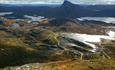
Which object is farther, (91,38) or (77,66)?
(91,38)

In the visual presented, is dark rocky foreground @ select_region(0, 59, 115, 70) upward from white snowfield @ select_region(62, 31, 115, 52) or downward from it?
upward

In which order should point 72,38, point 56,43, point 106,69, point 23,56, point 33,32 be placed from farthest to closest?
1. point 33,32
2. point 72,38
3. point 56,43
4. point 23,56
5. point 106,69

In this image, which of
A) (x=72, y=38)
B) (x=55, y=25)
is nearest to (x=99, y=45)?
(x=72, y=38)

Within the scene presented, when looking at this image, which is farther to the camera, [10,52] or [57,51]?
[57,51]

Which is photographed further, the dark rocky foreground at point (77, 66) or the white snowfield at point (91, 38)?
the white snowfield at point (91, 38)

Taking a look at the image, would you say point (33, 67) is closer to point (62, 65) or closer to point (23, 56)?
point (62, 65)

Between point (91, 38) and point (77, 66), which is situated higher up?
point (77, 66)

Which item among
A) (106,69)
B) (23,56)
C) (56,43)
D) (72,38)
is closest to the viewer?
(106,69)

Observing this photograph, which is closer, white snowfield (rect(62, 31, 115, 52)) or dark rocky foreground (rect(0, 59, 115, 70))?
dark rocky foreground (rect(0, 59, 115, 70))

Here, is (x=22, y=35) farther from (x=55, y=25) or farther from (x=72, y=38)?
(x=55, y=25)

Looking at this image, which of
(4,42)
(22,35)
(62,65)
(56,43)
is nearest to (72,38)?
(56,43)

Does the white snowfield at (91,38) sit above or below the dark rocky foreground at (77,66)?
below
